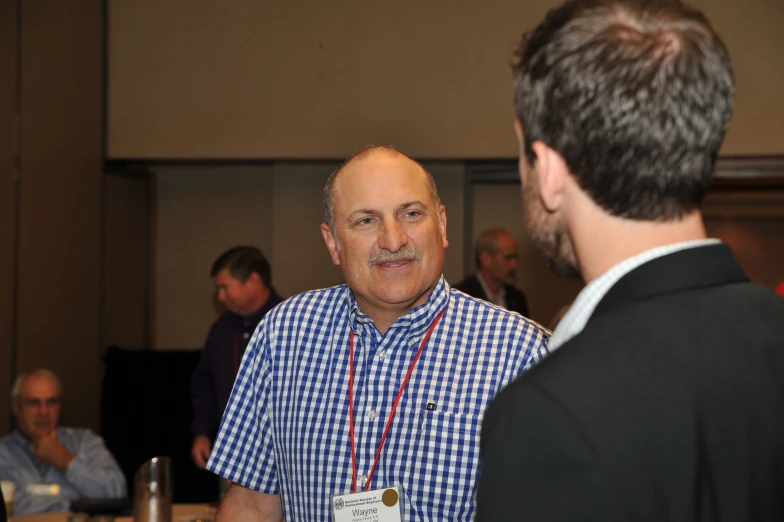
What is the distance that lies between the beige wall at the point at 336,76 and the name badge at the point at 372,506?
4.53m

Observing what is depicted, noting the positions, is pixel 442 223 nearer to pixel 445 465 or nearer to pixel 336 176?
pixel 336 176

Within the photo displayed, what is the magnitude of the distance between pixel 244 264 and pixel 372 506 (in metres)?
3.22

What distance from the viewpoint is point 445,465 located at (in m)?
1.66

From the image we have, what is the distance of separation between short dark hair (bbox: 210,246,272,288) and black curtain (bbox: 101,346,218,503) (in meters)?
0.89

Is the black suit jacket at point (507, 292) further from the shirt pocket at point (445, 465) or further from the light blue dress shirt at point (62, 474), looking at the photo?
the shirt pocket at point (445, 465)

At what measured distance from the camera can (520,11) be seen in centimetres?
598

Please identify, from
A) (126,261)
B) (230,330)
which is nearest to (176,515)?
(230,330)

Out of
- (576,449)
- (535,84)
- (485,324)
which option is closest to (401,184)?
(485,324)

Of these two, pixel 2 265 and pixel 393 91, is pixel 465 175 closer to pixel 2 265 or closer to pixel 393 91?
pixel 393 91

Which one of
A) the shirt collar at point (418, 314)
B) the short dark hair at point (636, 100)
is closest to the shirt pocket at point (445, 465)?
the shirt collar at point (418, 314)

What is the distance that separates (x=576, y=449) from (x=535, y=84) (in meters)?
0.36

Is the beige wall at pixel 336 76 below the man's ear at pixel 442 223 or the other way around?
the other way around

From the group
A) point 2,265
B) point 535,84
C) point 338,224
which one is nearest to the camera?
point 535,84

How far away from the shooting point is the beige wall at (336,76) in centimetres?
578
